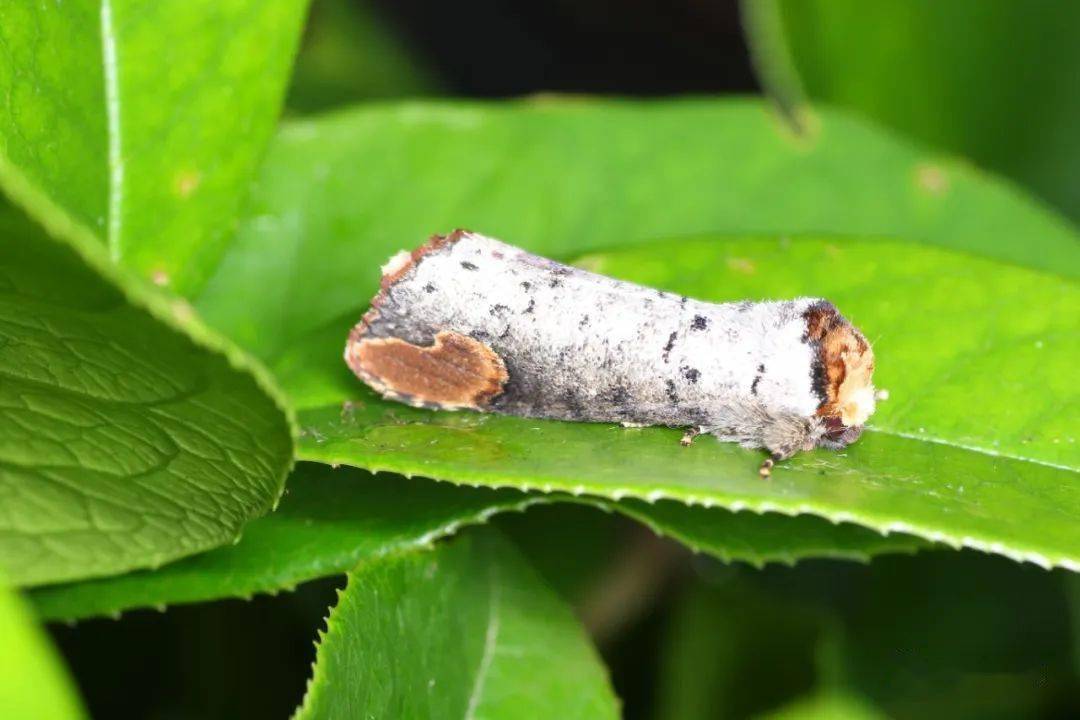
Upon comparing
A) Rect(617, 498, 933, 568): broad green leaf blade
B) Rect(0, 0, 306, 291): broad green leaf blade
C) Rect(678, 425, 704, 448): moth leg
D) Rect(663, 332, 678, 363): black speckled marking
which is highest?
Rect(0, 0, 306, 291): broad green leaf blade

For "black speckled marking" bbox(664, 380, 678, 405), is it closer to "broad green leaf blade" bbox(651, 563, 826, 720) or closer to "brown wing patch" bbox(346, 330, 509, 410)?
"brown wing patch" bbox(346, 330, 509, 410)

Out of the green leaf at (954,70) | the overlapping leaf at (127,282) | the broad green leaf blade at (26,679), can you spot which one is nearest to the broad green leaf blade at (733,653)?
the overlapping leaf at (127,282)

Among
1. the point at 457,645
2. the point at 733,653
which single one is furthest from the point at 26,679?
the point at 733,653

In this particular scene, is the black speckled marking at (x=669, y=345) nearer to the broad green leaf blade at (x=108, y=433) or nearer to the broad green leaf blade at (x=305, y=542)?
the broad green leaf blade at (x=305, y=542)

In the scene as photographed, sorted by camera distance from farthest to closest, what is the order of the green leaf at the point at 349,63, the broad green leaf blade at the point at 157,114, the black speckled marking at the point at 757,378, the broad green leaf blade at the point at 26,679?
1. the green leaf at the point at 349,63
2. the black speckled marking at the point at 757,378
3. the broad green leaf blade at the point at 157,114
4. the broad green leaf blade at the point at 26,679

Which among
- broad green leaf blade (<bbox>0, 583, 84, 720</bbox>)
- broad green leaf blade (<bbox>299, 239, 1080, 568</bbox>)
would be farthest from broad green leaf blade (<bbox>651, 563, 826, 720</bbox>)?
broad green leaf blade (<bbox>0, 583, 84, 720</bbox>)

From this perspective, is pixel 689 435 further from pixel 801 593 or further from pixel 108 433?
pixel 801 593
